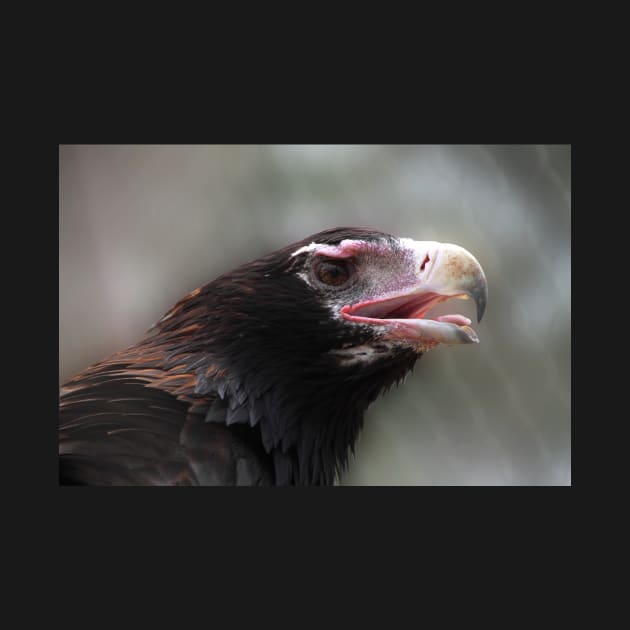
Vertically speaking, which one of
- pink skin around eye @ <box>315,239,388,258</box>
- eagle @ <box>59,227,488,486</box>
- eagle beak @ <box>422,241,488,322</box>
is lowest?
eagle @ <box>59,227,488,486</box>

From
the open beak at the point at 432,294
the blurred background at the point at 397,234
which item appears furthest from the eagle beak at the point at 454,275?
the blurred background at the point at 397,234

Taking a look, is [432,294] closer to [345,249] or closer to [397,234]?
[345,249]

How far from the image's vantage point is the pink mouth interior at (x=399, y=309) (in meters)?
3.07

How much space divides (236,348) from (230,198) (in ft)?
2.74

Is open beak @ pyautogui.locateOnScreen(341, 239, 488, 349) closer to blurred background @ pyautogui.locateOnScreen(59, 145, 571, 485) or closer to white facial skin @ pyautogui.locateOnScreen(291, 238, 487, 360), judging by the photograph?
white facial skin @ pyautogui.locateOnScreen(291, 238, 487, 360)

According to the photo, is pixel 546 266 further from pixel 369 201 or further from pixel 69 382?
pixel 69 382

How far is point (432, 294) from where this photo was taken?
305cm

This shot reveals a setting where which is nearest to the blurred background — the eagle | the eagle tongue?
the eagle

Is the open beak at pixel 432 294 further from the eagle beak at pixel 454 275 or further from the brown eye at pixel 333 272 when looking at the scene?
the brown eye at pixel 333 272

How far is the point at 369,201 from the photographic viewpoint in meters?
3.59

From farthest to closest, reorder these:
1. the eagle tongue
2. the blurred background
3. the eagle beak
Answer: the blurred background, the eagle tongue, the eagle beak

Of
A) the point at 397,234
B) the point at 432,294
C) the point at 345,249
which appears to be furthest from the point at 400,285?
the point at 397,234

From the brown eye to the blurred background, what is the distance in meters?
0.49

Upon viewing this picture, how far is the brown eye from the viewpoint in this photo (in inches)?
122
